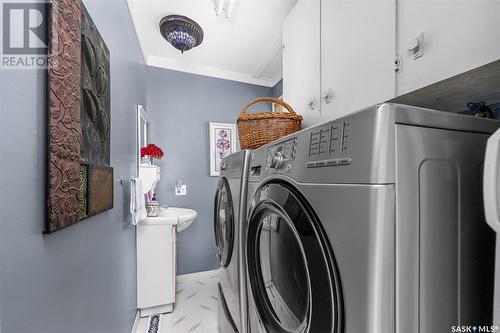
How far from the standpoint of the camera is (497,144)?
343 mm

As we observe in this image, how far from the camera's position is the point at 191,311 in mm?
1878

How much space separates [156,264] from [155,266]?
0.06ft

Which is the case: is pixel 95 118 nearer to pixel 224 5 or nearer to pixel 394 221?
pixel 394 221

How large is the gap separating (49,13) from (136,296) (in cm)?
188

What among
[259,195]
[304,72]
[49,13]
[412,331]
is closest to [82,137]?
[49,13]

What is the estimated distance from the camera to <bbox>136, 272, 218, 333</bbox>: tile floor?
1.66 m

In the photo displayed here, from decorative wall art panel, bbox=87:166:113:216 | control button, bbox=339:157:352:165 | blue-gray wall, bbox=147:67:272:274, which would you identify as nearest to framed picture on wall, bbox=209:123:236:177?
blue-gray wall, bbox=147:67:272:274

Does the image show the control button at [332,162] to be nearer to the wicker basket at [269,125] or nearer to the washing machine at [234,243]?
the washing machine at [234,243]

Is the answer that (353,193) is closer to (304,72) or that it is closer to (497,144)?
(497,144)

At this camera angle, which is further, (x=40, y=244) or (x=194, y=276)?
(x=194, y=276)

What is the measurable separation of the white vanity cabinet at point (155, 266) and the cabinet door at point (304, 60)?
142 cm

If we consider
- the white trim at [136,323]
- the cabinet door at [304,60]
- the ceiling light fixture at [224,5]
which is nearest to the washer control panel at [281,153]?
the cabinet door at [304,60]

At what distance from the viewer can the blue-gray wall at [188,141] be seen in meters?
2.46

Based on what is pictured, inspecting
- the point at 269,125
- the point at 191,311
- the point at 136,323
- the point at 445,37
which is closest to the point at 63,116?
the point at 269,125
